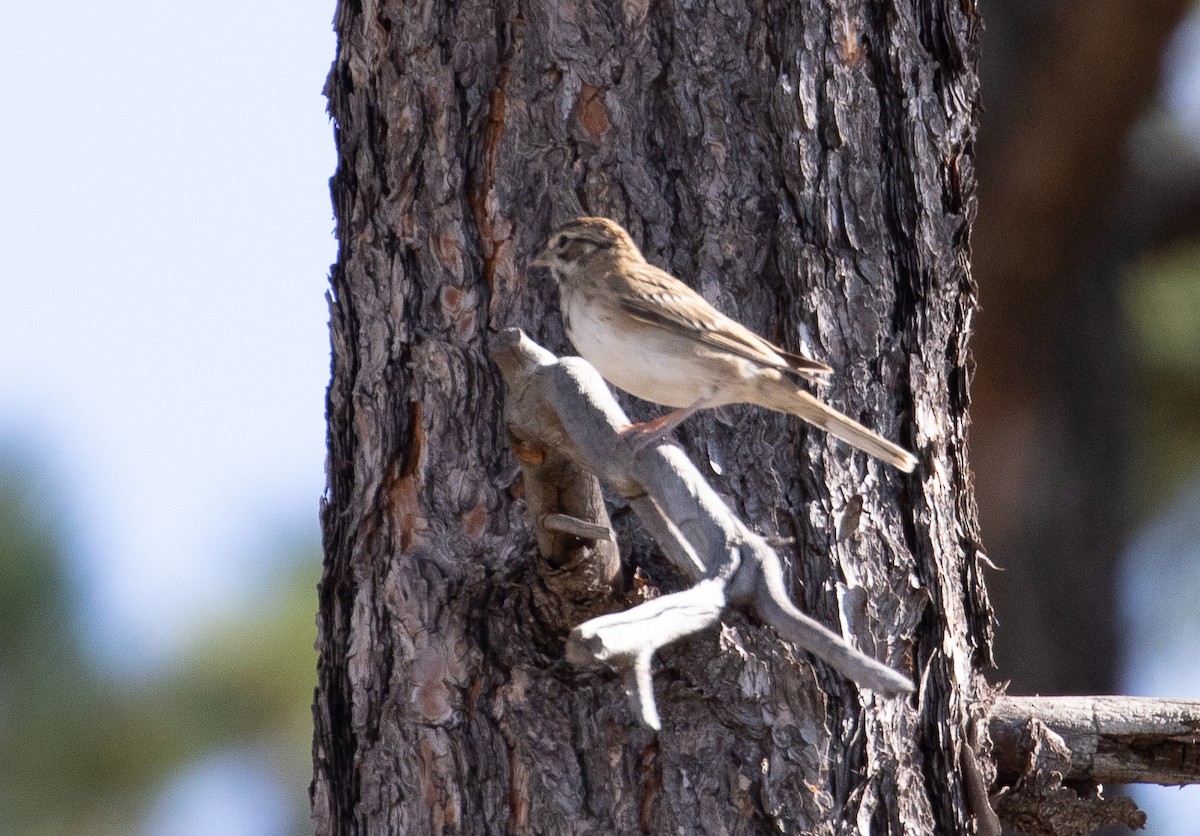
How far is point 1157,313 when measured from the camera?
10.5 m

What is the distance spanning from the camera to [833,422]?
372 cm

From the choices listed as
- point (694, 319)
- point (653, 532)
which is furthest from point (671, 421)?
point (653, 532)

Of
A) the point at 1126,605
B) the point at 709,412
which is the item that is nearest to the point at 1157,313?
the point at 1126,605

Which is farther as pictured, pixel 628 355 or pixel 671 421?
pixel 628 355

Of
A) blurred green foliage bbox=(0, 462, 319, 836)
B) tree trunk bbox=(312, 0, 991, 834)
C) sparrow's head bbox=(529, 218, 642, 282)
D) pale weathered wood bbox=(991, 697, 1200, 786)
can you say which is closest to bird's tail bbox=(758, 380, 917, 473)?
tree trunk bbox=(312, 0, 991, 834)

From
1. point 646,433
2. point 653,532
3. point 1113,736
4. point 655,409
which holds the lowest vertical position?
point 1113,736

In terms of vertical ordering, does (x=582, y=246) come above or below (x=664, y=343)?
above

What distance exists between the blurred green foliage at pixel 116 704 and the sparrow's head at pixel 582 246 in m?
6.42

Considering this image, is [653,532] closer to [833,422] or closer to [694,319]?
[833,422]

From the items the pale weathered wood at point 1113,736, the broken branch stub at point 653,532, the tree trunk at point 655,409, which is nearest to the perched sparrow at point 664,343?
the tree trunk at point 655,409

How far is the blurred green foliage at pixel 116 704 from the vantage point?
9273 mm

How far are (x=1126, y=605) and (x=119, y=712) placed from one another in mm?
6913

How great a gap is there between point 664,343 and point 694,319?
0.15 m

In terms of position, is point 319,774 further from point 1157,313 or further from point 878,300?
point 1157,313
